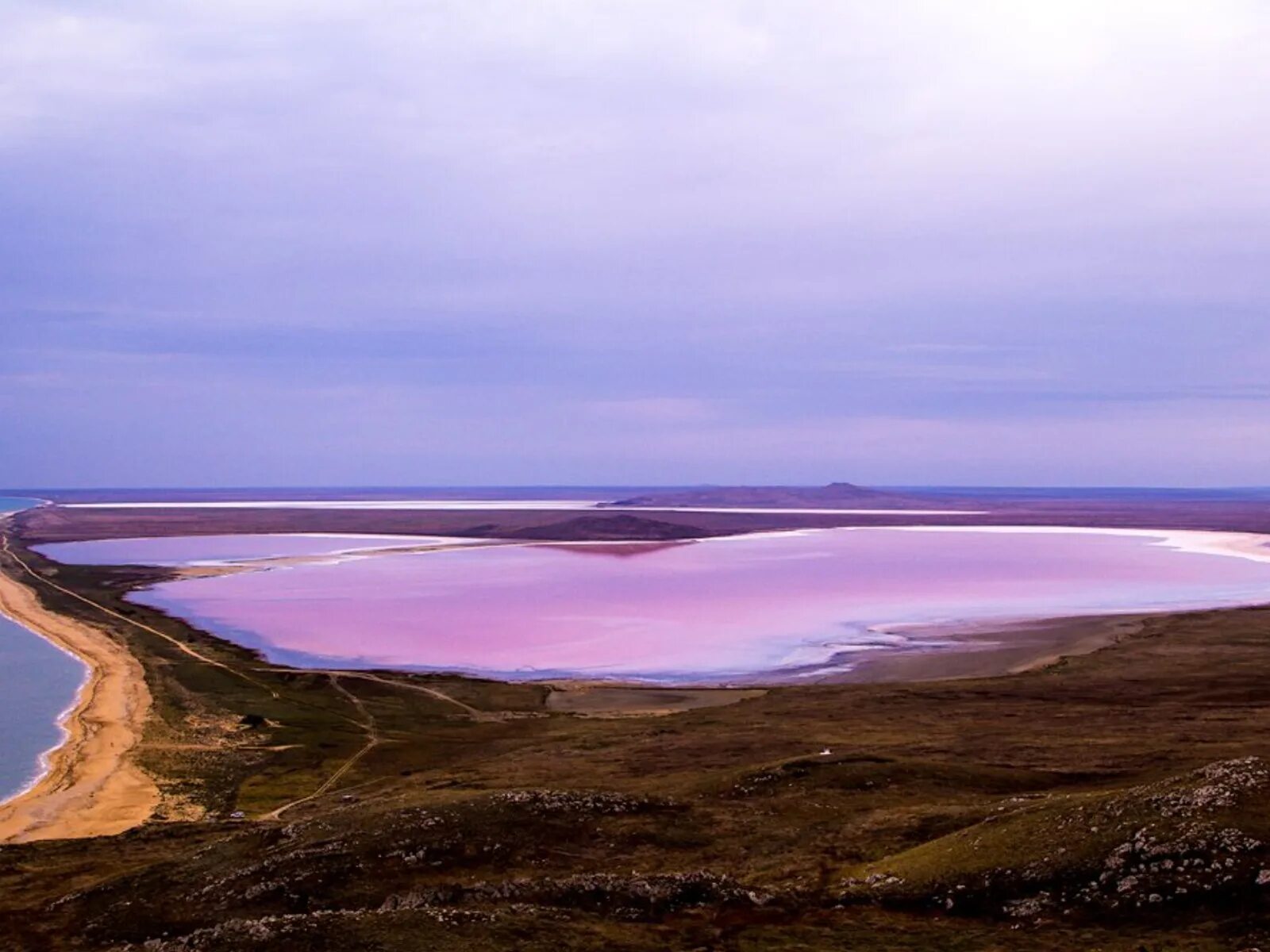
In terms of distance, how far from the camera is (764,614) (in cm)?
8912

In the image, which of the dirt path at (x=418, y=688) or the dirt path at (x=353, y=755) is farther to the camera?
the dirt path at (x=418, y=688)

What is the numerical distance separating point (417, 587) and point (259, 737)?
6073 cm

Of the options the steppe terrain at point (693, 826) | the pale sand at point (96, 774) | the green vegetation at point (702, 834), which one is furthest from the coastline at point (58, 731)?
the green vegetation at point (702, 834)

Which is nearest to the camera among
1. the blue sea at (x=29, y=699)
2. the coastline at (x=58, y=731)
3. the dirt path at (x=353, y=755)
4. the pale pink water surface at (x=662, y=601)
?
the dirt path at (x=353, y=755)

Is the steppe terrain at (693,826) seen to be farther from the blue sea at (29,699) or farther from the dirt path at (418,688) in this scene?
the blue sea at (29,699)

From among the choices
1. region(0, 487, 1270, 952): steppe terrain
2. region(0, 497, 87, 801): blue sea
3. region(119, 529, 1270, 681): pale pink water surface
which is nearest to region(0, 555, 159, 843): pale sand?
region(0, 497, 87, 801): blue sea

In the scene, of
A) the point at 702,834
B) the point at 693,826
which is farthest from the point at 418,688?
the point at 702,834

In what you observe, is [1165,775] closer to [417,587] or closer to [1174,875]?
[1174,875]

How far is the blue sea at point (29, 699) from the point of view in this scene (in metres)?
45.2

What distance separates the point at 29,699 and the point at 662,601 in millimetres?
53806

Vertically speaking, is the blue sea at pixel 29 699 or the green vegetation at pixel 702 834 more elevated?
the green vegetation at pixel 702 834

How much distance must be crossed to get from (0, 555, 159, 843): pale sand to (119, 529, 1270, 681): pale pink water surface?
10.8 meters

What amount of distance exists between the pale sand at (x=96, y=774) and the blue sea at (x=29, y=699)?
74 cm

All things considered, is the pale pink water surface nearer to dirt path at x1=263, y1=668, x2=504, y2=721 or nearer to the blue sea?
dirt path at x1=263, y1=668, x2=504, y2=721
